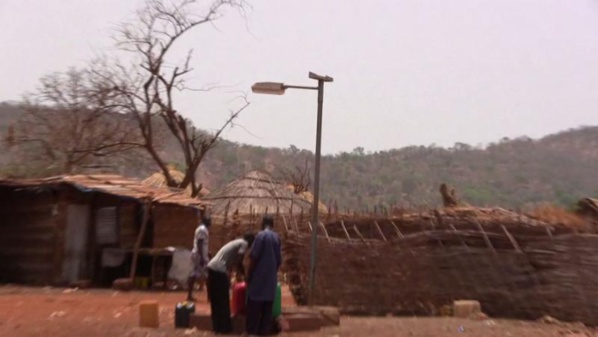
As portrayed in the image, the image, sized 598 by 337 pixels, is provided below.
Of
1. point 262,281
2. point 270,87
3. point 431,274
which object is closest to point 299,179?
point 431,274

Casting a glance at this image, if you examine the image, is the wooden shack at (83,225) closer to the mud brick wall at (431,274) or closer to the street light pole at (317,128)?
the mud brick wall at (431,274)

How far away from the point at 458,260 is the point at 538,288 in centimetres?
134

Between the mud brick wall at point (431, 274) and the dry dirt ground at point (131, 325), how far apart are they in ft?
1.75

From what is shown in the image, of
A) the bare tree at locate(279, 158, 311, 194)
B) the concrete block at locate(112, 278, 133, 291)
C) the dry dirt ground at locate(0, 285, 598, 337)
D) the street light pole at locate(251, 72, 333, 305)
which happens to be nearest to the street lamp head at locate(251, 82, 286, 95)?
the street light pole at locate(251, 72, 333, 305)

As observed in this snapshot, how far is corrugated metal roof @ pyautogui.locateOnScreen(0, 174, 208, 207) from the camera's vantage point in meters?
18.3

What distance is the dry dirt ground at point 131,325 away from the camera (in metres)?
11.2

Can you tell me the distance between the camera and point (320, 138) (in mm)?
13477

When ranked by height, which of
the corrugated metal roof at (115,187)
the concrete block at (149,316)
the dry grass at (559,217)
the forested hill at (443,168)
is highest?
the forested hill at (443,168)

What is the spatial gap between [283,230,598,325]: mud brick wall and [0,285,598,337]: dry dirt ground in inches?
21.0

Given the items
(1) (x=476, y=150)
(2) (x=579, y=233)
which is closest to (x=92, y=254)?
(2) (x=579, y=233)

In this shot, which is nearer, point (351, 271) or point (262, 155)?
point (351, 271)

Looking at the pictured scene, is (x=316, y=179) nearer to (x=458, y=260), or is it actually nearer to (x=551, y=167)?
(x=458, y=260)

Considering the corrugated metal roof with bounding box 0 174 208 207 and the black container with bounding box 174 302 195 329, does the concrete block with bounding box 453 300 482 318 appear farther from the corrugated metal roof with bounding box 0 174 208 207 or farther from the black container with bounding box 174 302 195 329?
the corrugated metal roof with bounding box 0 174 208 207

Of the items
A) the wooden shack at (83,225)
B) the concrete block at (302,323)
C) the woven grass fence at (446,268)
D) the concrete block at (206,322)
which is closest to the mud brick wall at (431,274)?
the woven grass fence at (446,268)
